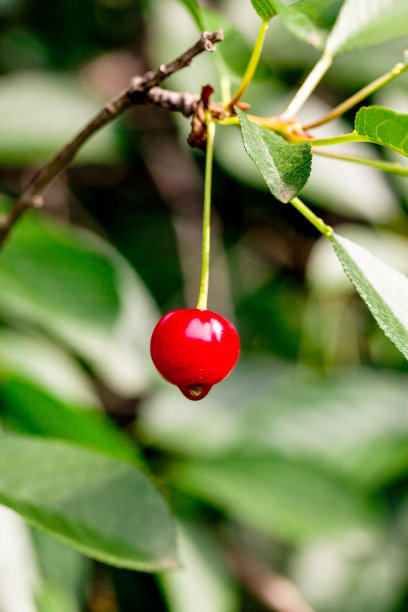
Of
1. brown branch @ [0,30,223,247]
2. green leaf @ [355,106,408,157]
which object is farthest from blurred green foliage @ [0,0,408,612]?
green leaf @ [355,106,408,157]

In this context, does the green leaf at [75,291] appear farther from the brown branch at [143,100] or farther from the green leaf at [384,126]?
the green leaf at [384,126]

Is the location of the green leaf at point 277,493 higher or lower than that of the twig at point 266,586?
higher

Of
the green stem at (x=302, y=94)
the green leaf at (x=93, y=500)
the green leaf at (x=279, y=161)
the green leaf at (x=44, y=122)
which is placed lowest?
the green leaf at (x=93, y=500)

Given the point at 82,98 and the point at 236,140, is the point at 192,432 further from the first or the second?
the point at 82,98

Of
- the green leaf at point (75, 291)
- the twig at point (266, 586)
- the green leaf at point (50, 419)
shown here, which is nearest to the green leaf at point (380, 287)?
the green leaf at point (50, 419)

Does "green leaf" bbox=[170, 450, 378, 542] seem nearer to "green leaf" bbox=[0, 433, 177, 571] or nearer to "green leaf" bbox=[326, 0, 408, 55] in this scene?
"green leaf" bbox=[0, 433, 177, 571]

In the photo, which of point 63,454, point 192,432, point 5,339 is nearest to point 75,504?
point 63,454

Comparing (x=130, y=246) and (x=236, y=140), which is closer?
(x=236, y=140)
